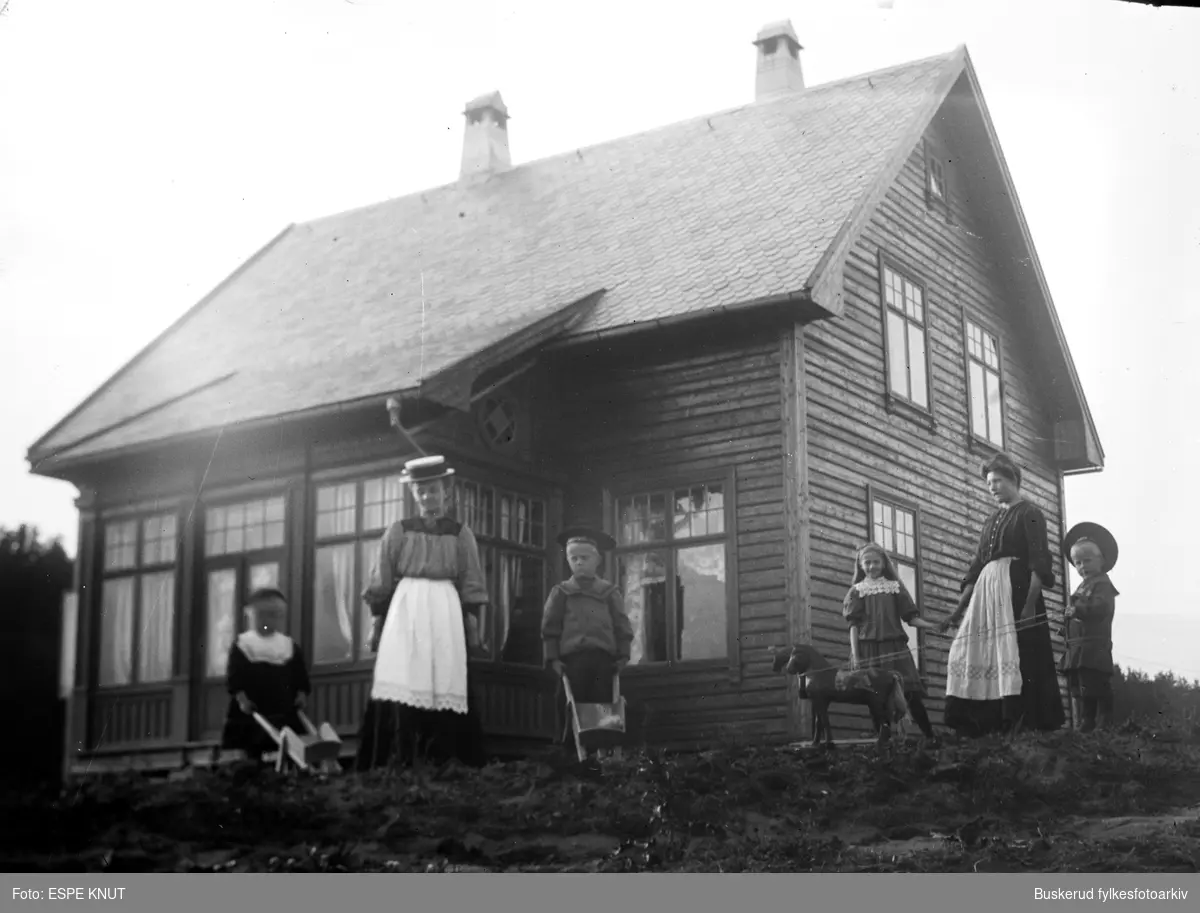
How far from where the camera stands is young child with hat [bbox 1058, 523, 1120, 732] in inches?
335

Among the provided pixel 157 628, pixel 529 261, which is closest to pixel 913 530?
pixel 529 261

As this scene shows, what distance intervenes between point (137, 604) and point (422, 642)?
2104 millimetres

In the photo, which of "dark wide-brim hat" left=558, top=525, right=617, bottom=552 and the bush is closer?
the bush

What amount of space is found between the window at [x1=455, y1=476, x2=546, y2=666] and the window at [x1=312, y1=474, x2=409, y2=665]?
0.43m

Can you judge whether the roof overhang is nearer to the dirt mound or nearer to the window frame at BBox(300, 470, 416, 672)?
the window frame at BBox(300, 470, 416, 672)

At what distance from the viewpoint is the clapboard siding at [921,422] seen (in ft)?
32.3

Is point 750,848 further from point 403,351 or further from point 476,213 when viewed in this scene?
point 476,213

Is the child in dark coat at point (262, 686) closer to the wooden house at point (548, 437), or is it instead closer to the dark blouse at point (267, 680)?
the dark blouse at point (267, 680)

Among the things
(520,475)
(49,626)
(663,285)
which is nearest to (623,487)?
(520,475)

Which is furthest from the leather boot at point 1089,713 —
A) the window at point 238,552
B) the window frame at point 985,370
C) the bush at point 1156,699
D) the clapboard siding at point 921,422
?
the window at point 238,552

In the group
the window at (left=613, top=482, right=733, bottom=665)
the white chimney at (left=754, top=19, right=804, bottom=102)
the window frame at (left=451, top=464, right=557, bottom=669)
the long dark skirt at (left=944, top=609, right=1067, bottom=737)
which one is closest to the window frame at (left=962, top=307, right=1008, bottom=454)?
the white chimney at (left=754, top=19, right=804, bottom=102)

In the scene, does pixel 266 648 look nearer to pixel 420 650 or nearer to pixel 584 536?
pixel 420 650

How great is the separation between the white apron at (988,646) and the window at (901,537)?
1.36m

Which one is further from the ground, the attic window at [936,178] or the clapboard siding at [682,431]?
the attic window at [936,178]
